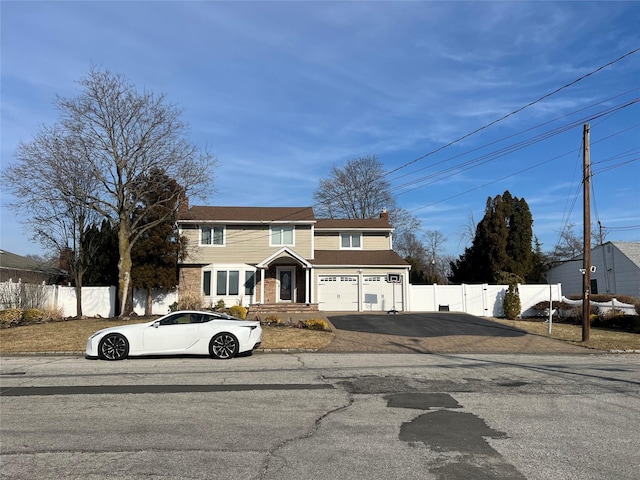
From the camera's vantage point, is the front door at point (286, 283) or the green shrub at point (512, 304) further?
the front door at point (286, 283)

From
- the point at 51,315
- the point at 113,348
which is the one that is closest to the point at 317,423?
the point at 113,348

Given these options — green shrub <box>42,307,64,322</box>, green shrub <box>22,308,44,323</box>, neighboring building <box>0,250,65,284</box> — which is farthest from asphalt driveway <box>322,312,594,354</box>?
neighboring building <box>0,250,65,284</box>

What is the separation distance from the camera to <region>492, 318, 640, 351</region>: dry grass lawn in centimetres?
1803

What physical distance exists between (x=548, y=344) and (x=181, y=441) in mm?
16349

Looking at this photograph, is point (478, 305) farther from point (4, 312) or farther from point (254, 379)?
point (4, 312)

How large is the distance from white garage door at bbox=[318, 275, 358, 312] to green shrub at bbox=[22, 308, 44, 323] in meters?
15.3

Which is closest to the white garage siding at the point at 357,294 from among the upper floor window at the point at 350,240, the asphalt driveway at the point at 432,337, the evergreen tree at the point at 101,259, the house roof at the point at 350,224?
A: the upper floor window at the point at 350,240

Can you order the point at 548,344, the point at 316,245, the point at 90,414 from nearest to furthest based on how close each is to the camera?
the point at 90,414, the point at 548,344, the point at 316,245

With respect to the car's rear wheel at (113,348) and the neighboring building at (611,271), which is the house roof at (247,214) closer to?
the car's rear wheel at (113,348)

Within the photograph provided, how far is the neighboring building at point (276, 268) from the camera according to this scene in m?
30.5

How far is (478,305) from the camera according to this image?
99.6 feet

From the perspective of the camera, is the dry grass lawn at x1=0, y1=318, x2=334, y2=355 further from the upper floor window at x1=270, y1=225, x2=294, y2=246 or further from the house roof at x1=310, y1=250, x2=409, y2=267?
the upper floor window at x1=270, y1=225, x2=294, y2=246

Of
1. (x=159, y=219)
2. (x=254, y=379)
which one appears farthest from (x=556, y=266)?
(x=254, y=379)

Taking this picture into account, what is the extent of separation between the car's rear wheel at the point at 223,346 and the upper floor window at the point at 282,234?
18.5 meters
